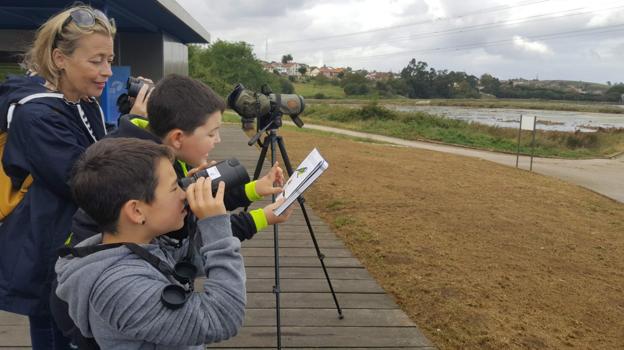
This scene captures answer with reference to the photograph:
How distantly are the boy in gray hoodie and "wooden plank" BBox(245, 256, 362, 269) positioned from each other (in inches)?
117

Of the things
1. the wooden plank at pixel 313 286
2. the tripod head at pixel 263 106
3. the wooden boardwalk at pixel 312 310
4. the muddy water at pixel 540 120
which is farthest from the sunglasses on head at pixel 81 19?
the muddy water at pixel 540 120

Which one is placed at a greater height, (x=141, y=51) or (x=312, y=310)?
(x=141, y=51)

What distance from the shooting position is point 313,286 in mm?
3865

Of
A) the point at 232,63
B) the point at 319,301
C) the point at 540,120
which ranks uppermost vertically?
the point at 232,63

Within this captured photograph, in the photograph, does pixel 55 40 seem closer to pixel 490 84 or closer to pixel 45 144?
pixel 45 144

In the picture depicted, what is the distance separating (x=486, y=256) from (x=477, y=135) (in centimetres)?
2987

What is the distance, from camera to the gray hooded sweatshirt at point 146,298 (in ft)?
3.98

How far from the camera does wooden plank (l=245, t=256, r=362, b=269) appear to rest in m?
4.34

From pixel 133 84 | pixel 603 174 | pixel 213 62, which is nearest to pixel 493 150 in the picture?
pixel 603 174

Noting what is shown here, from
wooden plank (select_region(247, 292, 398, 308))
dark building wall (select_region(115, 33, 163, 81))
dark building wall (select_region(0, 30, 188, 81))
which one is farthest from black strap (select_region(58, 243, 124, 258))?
dark building wall (select_region(115, 33, 163, 81))

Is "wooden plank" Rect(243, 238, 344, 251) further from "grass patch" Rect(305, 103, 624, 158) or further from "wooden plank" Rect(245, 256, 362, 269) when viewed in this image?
"grass patch" Rect(305, 103, 624, 158)

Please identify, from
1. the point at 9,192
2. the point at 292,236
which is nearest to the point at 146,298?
the point at 9,192

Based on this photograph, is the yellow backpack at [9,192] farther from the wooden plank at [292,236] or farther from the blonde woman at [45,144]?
the wooden plank at [292,236]

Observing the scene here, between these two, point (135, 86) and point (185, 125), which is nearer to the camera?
point (185, 125)
